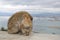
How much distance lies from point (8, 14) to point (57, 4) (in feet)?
3.11

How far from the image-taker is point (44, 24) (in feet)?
10.4

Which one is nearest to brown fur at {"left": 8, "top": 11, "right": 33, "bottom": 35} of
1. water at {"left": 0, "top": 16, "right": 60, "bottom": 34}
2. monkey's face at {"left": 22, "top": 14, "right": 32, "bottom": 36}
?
monkey's face at {"left": 22, "top": 14, "right": 32, "bottom": 36}

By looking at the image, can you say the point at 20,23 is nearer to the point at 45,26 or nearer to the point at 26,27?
the point at 26,27

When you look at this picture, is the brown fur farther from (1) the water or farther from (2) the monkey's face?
(1) the water

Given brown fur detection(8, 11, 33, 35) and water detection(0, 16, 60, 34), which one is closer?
brown fur detection(8, 11, 33, 35)

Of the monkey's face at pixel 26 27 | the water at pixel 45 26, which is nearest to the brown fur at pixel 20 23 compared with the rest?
the monkey's face at pixel 26 27

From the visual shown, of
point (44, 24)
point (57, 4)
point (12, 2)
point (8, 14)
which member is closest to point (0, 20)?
point (8, 14)

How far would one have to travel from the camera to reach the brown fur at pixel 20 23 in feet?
9.54

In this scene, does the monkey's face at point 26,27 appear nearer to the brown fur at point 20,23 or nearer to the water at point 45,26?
the brown fur at point 20,23

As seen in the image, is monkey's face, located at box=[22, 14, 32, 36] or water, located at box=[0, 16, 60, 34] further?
water, located at box=[0, 16, 60, 34]

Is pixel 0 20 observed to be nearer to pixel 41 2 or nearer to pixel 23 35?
pixel 23 35

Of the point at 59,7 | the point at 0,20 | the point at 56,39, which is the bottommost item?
the point at 56,39

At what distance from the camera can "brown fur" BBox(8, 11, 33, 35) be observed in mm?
2907

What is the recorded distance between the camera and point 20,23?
296cm
